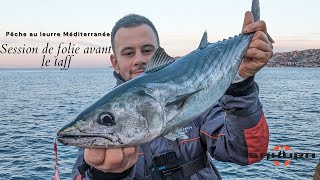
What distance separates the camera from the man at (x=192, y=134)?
4.56 meters

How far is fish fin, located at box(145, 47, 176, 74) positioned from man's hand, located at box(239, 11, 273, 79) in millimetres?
1003

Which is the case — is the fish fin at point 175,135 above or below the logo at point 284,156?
above

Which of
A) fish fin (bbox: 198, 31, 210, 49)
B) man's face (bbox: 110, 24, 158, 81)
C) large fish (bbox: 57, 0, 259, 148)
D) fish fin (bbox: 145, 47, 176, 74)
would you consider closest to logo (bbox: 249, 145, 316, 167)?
man's face (bbox: 110, 24, 158, 81)

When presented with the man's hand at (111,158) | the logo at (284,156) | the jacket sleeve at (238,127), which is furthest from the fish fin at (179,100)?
the logo at (284,156)

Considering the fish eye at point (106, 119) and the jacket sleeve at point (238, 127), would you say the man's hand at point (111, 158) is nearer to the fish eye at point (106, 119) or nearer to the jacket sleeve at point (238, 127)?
the fish eye at point (106, 119)

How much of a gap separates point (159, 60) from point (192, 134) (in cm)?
201

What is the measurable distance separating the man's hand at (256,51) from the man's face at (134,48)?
2229 millimetres

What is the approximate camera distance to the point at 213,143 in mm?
5836

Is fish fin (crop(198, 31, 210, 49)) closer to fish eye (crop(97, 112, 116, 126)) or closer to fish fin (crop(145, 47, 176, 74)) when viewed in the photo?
fish fin (crop(145, 47, 176, 74))

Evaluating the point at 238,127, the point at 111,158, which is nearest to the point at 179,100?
the point at 111,158

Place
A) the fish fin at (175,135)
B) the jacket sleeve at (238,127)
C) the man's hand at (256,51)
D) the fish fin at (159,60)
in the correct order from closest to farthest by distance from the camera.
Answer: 1. the fish fin at (175,135)
2. the fish fin at (159,60)
3. the man's hand at (256,51)
4. the jacket sleeve at (238,127)

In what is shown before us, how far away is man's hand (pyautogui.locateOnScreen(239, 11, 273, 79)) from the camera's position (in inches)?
177

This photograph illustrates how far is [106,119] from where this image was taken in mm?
3812

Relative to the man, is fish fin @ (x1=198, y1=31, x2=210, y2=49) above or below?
above
